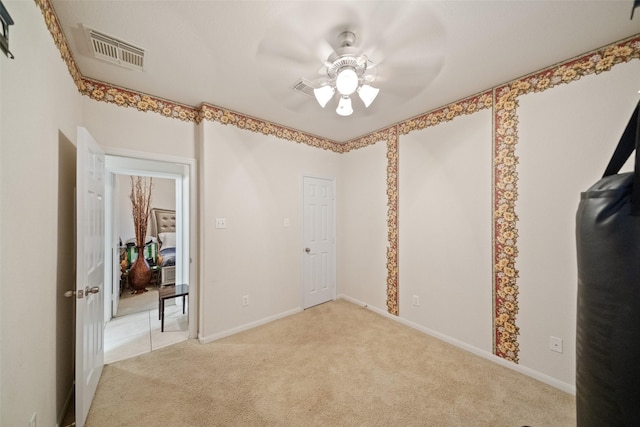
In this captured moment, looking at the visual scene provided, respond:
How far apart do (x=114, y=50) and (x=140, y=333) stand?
2805 millimetres

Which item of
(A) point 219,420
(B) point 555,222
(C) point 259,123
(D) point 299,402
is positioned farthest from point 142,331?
(B) point 555,222

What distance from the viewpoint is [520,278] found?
6.61ft

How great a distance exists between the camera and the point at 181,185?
11.1 feet

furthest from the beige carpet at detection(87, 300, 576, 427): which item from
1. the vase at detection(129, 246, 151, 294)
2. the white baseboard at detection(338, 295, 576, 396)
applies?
the vase at detection(129, 246, 151, 294)

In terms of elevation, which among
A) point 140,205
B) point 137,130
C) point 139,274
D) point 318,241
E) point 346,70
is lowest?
point 139,274

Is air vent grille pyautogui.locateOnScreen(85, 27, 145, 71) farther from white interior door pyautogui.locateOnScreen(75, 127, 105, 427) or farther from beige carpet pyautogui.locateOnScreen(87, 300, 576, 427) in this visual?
beige carpet pyautogui.locateOnScreen(87, 300, 576, 427)

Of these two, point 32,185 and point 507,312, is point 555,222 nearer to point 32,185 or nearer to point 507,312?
point 507,312

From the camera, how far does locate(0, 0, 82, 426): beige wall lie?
3.09 feet

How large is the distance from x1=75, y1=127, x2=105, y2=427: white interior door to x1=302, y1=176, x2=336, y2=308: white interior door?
214 centimetres

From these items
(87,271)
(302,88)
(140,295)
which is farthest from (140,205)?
(302,88)

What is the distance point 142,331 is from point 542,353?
3.99 m

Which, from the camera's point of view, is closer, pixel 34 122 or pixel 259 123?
pixel 34 122

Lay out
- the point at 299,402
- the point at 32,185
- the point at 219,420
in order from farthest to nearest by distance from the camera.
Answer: the point at 299,402 < the point at 219,420 < the point at 32,185

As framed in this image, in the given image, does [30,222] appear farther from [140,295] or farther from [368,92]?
[140,295]
